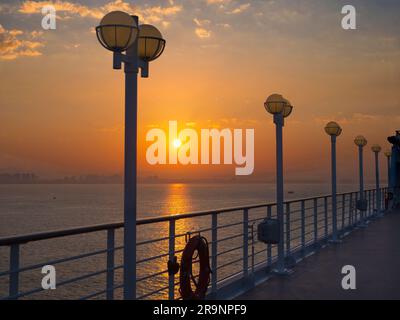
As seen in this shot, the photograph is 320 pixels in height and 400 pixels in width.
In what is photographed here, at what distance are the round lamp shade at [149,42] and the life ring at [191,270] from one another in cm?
173

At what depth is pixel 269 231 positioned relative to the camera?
603cm

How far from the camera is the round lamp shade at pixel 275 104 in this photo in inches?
256

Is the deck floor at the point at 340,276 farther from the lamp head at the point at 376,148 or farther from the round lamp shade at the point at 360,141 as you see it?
the lamp head at the point at 376,148

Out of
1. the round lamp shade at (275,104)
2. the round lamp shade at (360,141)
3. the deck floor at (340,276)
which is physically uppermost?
the round lamp shade at (360,141)

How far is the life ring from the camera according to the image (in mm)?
4164

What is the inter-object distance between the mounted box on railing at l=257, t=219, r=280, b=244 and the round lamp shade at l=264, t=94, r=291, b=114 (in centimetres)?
154

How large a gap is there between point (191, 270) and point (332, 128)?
6598 millimetres

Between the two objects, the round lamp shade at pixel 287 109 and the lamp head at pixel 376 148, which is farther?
the lamp head at pixel 376 148

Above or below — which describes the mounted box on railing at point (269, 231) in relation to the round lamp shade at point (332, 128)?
below

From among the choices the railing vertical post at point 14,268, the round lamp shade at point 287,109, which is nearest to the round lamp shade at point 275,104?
the round lamp shade at point 287,109

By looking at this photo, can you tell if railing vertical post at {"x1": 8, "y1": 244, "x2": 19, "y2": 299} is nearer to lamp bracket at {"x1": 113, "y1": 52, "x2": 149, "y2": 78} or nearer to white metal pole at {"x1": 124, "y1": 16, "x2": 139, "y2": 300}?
white metal pole at {"x1": 124, "y1": 16, "x2": 139, "y2": 300}

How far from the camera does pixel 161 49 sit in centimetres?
369

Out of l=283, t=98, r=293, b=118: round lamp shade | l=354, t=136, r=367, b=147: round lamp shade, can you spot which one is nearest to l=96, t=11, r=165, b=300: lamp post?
l=283, t=98, r=293, b=118: round lamp shade
